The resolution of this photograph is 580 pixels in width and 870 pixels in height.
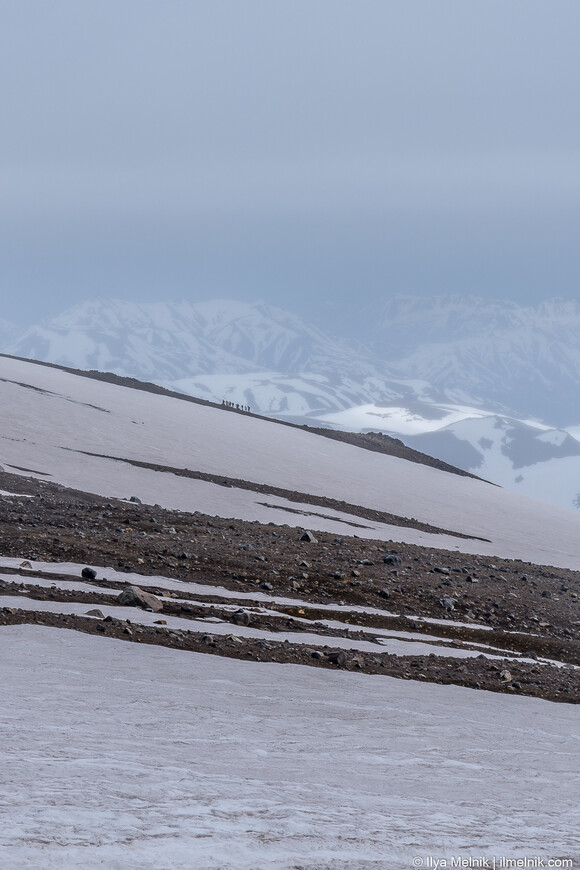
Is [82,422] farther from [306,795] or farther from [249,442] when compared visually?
[306,795]

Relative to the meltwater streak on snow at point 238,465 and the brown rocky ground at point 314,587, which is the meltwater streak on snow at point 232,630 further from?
the meltwater streak on snow at point 238,465

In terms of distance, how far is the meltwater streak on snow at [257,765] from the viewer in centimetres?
484

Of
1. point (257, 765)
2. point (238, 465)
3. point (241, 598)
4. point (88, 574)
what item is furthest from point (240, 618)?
point (238, 465)

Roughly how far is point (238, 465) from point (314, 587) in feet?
85.8

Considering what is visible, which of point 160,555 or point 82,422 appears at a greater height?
point 82,422

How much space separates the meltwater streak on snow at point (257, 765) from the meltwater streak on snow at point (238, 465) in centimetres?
1945

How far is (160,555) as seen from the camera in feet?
58.3

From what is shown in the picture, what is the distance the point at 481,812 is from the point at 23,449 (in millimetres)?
31542

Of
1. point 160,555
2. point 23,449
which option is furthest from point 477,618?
point 23,449

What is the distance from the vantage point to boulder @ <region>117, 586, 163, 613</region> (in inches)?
530

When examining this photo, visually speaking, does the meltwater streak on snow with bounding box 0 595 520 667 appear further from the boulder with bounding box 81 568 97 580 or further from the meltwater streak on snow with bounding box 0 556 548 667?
the boulder with bounding box 81 568 97 580

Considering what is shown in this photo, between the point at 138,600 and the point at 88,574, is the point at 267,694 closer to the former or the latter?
the point at 138,600

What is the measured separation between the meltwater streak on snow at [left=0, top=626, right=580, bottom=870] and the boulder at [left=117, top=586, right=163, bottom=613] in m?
2.39

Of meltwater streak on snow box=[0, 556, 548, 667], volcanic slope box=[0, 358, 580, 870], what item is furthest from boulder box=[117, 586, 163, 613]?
meltwater streak on snow box=[0, 556, 548, 667]
